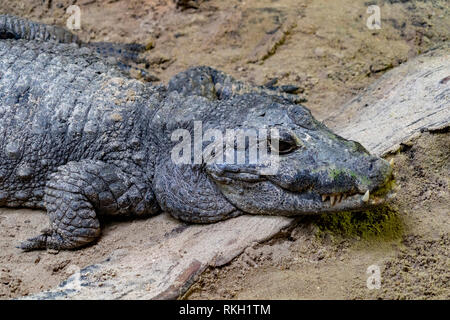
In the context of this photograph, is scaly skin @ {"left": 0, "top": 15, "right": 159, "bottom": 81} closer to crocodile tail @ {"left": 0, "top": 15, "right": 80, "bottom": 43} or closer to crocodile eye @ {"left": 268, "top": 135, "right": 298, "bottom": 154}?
crocodile tail @ {"left": 0, "top": 15, "right": 80, "bottom": 43}

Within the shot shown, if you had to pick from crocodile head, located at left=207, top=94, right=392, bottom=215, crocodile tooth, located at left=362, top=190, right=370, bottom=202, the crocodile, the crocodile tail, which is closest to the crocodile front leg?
the crocodile

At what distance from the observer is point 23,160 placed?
400 cm

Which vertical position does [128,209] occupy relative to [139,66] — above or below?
below

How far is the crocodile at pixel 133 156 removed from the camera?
320 cm

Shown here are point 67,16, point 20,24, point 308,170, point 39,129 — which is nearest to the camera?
point 308,170

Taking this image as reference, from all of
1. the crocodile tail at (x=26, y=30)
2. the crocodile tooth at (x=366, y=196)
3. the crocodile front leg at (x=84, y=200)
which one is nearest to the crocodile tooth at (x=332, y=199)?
the crocodile tooth at (x=366, y=196)

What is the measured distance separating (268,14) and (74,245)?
3.41 meters

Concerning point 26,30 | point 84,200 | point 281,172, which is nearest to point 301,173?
point 281,172

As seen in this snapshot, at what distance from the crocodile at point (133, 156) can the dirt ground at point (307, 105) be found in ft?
0.69

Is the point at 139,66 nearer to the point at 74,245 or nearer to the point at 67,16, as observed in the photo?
the point at 67,16

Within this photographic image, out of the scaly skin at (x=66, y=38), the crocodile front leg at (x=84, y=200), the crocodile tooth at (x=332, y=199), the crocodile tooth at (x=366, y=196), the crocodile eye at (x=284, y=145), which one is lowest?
the crocodile front leg at (x=84, y=200)

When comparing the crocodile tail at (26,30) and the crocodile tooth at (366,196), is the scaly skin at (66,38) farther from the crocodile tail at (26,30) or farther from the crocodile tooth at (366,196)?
the crocodile tooth at (366,196)

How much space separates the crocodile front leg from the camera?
3724 millimetres
